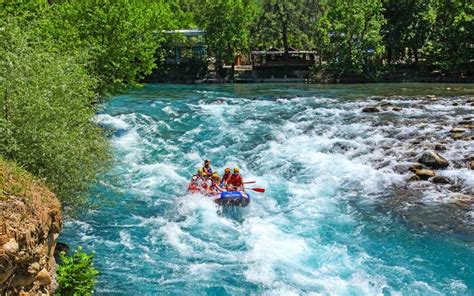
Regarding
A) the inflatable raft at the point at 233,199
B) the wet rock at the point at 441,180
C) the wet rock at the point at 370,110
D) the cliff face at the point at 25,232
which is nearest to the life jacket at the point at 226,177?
the inflatable raft at the point at 233,199

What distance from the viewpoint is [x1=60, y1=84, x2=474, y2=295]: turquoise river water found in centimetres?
1388

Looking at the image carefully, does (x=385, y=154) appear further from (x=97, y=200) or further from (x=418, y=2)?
(x=418, y=2)

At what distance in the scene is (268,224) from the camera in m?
18.1

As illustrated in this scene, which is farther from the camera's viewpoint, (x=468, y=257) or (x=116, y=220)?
(x=116, y=220)

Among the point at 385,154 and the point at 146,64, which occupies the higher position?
the point at 146,64

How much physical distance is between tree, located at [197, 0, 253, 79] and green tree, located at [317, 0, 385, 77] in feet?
36.6

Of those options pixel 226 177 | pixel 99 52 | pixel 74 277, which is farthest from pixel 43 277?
pixel 99 52

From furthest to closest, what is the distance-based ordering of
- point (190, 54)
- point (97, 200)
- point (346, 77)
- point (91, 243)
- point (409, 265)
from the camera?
point (190, 54) → point (346, 77) → point (97, 200) → point (91, 243) → point (409, 265)

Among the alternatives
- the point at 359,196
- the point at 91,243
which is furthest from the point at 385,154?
the point at 91,243

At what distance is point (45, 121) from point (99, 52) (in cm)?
1456

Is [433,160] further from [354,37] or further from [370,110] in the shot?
[354,37]

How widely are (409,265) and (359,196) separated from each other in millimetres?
6060

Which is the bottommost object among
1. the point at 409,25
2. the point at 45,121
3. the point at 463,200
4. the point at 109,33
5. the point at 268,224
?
the point at 268,224

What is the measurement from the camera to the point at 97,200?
65.4 feet
